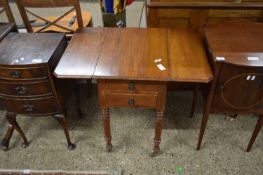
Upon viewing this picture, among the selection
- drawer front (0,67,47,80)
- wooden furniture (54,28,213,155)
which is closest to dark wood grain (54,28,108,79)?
wooden furniture (54,28,213,155)

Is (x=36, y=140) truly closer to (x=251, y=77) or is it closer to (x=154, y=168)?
(x=154, y=168)

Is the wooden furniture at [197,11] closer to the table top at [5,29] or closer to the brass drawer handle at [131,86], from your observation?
the brass drawer handle at [131,86]

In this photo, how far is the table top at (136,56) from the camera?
1.18 meters

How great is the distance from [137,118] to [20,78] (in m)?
0.98

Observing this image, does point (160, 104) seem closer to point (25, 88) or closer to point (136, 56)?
point (136, 56)

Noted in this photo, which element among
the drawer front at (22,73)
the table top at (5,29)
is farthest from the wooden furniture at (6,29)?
the drawer front at (22,73)

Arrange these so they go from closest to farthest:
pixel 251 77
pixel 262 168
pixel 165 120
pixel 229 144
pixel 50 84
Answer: pixel 251 77 < pixel 50 84 < pixel 262 168 < pixel 229 144 < pixel 165 120

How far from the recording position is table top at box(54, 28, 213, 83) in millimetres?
1180

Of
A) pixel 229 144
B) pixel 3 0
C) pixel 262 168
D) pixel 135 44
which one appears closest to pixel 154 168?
pixel 229 144

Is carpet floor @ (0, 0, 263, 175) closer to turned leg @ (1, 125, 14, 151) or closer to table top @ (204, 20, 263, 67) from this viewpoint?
turned leg @ (1, 125, 14, 151)

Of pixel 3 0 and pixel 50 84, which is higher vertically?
pixel 3 0

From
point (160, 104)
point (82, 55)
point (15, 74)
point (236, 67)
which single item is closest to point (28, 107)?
point (15, 74)

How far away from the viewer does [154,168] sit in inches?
62.2

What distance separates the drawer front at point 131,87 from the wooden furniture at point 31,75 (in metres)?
0.35
